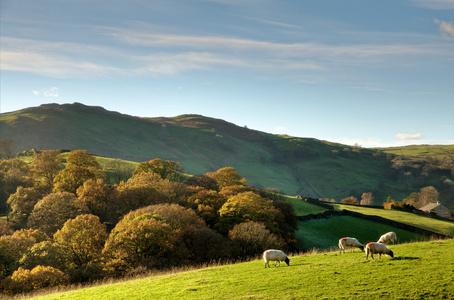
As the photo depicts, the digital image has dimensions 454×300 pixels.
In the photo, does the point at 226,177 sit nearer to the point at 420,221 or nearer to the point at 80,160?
the point at 80,160

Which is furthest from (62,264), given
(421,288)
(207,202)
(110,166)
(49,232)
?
(110,166)

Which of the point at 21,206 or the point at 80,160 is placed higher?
the point at 80,160

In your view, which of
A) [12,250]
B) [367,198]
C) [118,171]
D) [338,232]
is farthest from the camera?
[367,198]

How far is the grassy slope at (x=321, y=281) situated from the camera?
1459cm

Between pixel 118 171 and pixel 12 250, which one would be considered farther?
pixel 118 171

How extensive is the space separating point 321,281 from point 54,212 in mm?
54310

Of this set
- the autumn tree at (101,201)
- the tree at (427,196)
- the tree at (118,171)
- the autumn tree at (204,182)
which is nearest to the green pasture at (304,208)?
the autumn tree at (204,182)

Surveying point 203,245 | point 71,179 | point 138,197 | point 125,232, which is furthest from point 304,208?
point 125,232

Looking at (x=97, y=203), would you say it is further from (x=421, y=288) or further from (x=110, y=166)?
(x=421, y=288)

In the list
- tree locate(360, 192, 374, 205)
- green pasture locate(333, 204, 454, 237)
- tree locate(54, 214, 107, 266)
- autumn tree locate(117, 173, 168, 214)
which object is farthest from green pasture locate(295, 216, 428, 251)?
tree locate(360, 192, 374, 205)

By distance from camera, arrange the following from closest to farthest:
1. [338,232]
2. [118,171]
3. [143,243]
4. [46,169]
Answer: [143,243] → [338,232] → [46,169] → [118,171]

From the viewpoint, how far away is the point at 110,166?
352ft

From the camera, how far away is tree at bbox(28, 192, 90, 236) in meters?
56.2

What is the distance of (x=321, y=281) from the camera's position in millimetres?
16688
